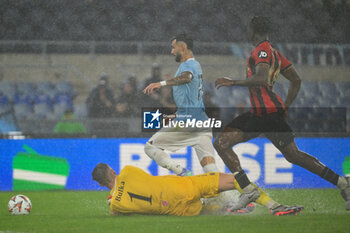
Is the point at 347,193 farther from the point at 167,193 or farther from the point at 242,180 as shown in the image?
the point at 167,193

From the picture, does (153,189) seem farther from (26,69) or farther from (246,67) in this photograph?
(26,69)

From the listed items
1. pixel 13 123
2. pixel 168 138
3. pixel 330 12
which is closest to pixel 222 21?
pixel 330 12

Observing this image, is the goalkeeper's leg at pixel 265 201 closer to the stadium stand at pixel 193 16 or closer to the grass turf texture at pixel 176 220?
the grass turf texture at pixel 176 220

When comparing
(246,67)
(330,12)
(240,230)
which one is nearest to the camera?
(240,230)

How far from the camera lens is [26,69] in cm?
645

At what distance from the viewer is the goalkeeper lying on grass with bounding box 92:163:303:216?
12.4 feet

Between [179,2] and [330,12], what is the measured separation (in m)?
1.36

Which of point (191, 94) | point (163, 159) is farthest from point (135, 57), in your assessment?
point (163, 159)

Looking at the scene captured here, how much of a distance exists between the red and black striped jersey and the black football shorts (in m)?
0.05

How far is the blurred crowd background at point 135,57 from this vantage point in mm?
5051

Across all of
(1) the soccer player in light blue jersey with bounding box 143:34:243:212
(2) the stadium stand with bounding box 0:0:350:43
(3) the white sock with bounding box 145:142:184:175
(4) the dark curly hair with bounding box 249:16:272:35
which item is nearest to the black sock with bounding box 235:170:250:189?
(1) the soccer player in light blue jersey with bounding box 143:34:243:212

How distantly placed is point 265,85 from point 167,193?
41.1 inches

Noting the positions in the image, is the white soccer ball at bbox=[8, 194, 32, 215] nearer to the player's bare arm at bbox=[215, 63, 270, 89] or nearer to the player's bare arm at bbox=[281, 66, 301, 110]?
the player's bare arm at bbox=[215, 63, 270, 89]

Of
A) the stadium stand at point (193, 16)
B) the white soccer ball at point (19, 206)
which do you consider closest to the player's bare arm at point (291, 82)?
the stadium stand at point (193, 16)
